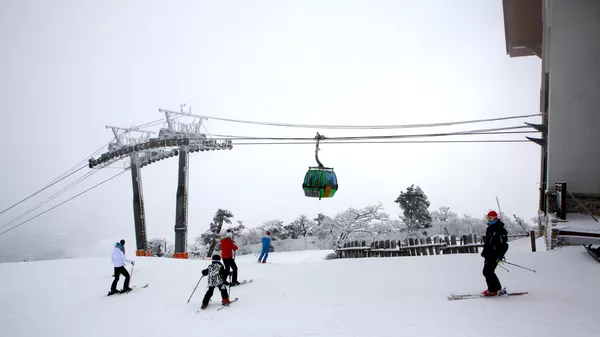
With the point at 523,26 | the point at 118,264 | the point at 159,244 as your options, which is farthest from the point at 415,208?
the point at 118,264

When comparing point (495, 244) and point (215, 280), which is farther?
point (215, 280)

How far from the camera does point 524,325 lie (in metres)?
5.74

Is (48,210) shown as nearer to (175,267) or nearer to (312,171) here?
(175,267)

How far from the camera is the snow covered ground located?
6199 millimetres

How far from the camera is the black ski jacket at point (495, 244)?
25.0ft

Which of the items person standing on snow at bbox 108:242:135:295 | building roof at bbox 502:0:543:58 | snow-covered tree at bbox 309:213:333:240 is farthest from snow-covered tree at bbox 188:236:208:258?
building roof at bbox 502:0:543:58

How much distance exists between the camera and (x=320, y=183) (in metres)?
9.95

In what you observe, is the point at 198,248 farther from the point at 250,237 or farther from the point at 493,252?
the point at 493,252

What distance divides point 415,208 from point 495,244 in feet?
105

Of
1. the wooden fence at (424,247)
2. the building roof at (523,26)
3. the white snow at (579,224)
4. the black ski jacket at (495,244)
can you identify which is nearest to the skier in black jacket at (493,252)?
the black ski jacket at (495,244)

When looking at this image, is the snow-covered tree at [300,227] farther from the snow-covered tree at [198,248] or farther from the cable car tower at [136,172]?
the cable car tower at [136,172]

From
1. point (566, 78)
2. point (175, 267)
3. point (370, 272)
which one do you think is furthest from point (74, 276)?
point (566, 78)

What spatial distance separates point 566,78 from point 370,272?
9149mm

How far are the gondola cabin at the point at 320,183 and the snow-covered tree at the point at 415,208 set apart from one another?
30.6m
